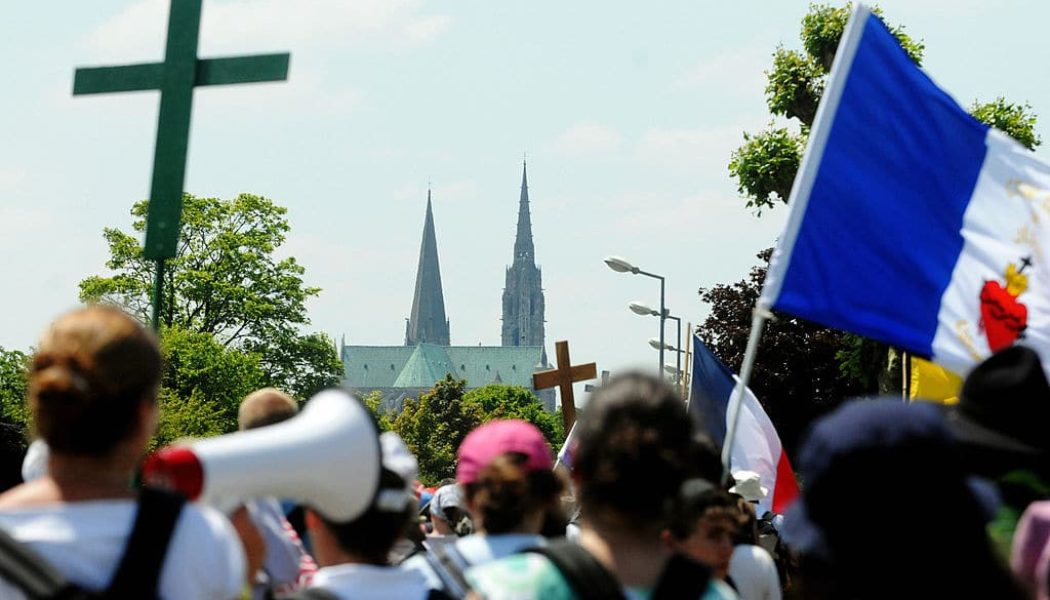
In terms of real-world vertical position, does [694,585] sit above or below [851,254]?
below

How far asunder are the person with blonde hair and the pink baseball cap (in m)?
1.04

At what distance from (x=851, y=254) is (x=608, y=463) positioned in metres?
3.62

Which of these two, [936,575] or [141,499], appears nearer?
[936,575]

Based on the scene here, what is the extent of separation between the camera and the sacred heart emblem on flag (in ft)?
20.2

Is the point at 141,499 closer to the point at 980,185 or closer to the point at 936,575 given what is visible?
the point at 936,575

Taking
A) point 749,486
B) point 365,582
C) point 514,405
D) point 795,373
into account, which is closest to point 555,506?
point 365,582

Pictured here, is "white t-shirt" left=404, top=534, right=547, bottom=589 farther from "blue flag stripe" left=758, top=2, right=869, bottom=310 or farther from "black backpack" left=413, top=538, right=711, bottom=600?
"blue flag stripe" left=758, top=2, right=869, bottom=310

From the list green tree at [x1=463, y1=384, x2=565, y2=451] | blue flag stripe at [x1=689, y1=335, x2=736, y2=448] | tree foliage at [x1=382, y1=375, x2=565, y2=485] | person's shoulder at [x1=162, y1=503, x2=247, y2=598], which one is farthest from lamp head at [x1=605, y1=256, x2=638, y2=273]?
green tree at [x1=463, y1=384, x2=565, y2=451]

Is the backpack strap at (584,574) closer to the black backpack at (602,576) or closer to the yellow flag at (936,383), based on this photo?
the black backpack at (602,576)

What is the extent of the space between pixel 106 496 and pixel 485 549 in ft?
4.22

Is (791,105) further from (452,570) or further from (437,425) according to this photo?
(437,425)

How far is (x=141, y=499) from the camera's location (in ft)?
9.11

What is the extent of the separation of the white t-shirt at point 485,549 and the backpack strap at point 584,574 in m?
0.79

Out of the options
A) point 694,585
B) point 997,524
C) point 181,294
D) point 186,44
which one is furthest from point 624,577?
point 181,294
